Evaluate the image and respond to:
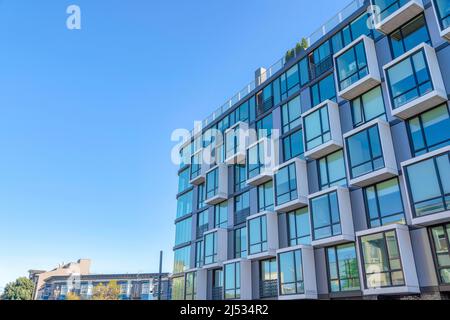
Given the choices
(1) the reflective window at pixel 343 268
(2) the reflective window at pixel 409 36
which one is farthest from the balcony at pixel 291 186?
(2) the reflective window at pixel 409 36

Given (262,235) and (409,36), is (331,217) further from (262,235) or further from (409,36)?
(409,36)

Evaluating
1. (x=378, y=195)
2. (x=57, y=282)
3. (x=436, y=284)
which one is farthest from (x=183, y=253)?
(x=57, y=282)

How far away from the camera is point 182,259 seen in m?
34.5

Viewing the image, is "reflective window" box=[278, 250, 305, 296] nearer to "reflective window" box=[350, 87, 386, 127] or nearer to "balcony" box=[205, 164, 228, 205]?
"reflective window" box=[350, 87, 386, 127]

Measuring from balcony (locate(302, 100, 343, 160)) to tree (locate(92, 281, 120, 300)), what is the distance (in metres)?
61.9

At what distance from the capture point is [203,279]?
3020 cm

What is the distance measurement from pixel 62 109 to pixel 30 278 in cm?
A: 8635

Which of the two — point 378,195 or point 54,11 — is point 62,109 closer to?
point 54,11

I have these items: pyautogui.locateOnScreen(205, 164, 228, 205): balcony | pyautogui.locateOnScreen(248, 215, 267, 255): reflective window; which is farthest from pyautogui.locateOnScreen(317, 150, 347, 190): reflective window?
pyautogui.locateOnScreen(205, 164, 228, 205): balcony

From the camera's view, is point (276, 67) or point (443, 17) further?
point (276, 67)

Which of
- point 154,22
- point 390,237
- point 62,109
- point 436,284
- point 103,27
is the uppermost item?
point 154,22

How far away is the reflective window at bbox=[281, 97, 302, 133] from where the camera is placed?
25609mm

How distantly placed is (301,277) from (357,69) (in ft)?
40.1

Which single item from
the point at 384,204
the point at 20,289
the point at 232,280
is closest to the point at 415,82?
the point at 384,204
